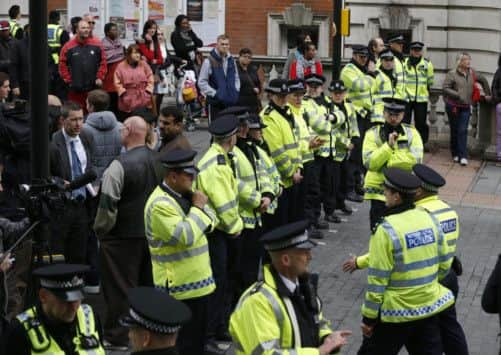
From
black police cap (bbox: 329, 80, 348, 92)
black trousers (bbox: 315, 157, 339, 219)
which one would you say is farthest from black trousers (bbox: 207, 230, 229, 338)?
black police cap (bbox: 329, 80, 348, 92)

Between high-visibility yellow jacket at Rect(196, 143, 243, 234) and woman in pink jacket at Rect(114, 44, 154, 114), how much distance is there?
7742 mm

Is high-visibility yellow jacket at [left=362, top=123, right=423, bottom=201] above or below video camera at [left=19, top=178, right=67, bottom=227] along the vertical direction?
below

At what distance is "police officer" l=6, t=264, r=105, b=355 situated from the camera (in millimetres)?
7172

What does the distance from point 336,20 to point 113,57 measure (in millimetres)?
3534

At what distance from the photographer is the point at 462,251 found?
15.3 meters

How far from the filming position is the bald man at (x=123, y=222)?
1109 cm

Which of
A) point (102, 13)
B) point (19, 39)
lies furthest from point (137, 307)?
point (102, 13)

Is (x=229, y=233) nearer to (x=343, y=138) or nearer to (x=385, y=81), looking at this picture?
(x=343, y=138)

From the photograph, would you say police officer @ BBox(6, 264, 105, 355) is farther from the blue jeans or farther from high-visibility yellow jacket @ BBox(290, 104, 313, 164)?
the blue jeans

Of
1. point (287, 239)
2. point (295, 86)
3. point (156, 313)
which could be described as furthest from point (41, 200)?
point (295, 86)

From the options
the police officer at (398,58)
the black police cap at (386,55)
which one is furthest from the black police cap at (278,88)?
the police officer at (398,58)

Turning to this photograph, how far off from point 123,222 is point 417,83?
34.6ft

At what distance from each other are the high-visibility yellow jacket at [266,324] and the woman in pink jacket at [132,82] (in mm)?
11892

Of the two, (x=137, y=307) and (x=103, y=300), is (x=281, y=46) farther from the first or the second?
(x=137, y=307)
